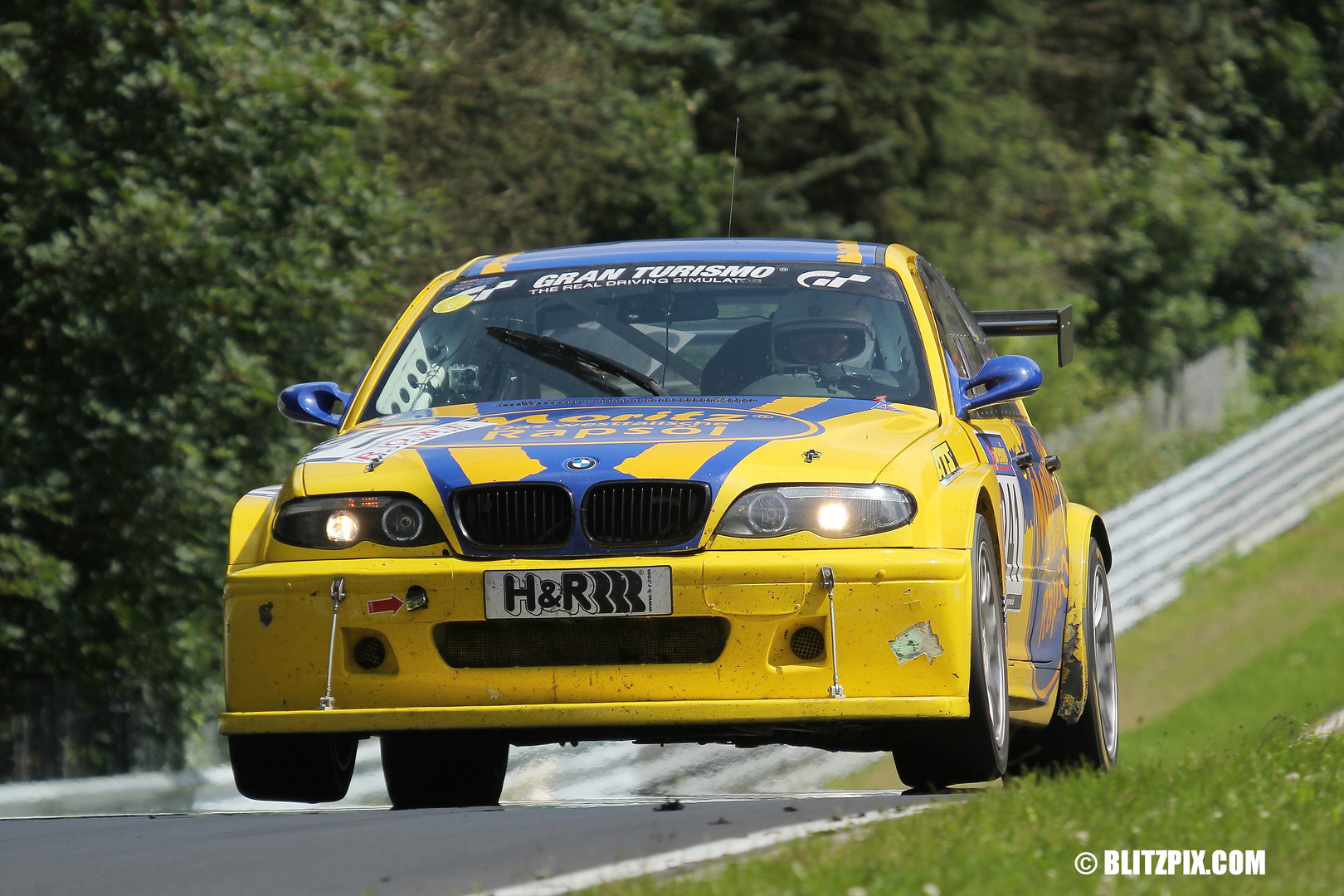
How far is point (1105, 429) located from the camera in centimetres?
2544

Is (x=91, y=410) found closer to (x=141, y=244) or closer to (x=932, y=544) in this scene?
(x=141, y=244)

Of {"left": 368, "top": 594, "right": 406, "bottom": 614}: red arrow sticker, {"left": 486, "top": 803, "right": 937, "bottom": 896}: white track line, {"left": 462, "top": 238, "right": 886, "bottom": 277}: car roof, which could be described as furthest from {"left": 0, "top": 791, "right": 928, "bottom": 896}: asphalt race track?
{"left": 462, "top": 238, "right": 886, "bottom": 277}: car roof

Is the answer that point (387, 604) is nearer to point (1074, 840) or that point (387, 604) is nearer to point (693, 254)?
point (1074, 840)

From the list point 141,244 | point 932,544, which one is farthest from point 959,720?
point 141,244

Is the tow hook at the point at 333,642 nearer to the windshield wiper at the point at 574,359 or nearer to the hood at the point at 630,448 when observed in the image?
the hood at the point at 630,448

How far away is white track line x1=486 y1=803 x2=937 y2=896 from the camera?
435 centimetres

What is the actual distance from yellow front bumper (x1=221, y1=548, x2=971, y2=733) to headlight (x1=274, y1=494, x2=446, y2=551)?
0.09m

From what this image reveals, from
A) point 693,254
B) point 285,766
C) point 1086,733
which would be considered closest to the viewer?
point 285,766

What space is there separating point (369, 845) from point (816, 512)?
1.45 m

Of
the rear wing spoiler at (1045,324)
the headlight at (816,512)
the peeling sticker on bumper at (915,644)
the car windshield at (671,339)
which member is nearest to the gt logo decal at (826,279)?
the car windshield at (671,339)

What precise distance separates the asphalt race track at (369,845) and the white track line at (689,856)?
7cm

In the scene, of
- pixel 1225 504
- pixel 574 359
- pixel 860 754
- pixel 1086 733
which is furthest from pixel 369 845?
pixel 1225 504

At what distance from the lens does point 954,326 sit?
7406 mm

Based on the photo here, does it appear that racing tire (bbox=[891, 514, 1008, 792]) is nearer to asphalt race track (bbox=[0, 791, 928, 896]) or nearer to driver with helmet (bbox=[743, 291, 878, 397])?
asphalt race track (bbox=[0, 791, 928, 896])
